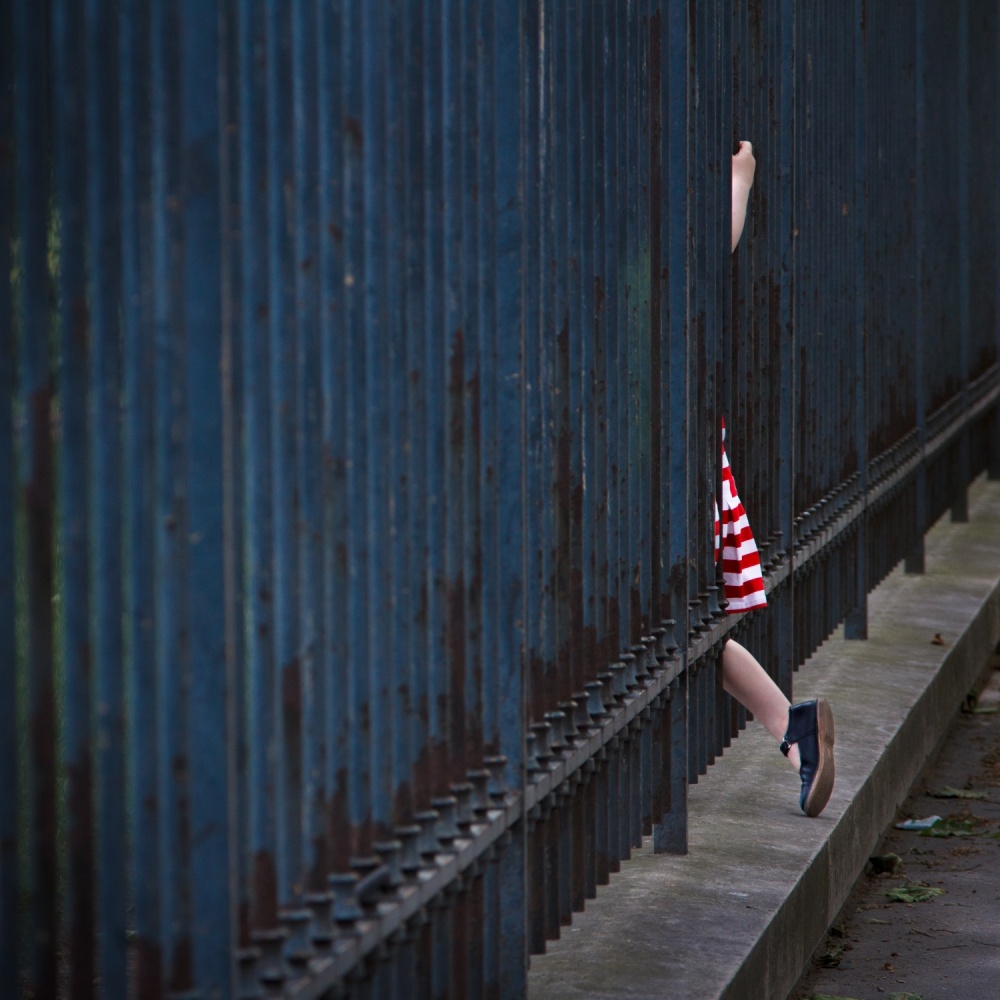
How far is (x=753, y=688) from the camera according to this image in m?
5.46

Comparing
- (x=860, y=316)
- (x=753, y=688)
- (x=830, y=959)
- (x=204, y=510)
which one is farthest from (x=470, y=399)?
(x=860, y=316)

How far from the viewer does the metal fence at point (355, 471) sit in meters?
2.10

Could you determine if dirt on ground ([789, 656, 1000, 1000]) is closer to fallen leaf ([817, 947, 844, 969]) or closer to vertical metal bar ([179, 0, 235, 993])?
fallen leaf ([817, 947, 844, 969])

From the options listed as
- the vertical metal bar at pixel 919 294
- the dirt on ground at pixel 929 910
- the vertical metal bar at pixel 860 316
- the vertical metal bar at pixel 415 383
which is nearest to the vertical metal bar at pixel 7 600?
the vertical metal bar at pixel 415 383

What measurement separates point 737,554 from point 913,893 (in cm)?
127

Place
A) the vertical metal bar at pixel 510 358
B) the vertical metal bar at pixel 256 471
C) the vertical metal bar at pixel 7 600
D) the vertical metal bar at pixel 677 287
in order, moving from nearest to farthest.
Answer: the vertical metal bar at pixel 7 600 → the vertical metal bar at pixel 256 471 → the vertical metal bar at pixel 510 358 → the vertical metal bar at pixel 677 287

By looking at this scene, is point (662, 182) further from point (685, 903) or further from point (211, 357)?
point (211, 357)

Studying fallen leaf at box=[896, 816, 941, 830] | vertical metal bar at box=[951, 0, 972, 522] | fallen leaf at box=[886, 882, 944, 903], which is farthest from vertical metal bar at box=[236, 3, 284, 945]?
vertical metal bar at box=[951, 0, 972, 522]

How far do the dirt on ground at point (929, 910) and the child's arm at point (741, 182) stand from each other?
199 centimetres

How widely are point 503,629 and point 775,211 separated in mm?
3314

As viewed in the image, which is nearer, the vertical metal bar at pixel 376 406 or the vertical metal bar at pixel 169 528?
the vertical metal bar at pixel 169 528

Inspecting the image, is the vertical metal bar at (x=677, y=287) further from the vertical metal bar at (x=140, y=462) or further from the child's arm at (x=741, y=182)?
the vertical metal bar at (x=140, y=462)

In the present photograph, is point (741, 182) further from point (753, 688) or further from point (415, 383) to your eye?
point (415, 383)

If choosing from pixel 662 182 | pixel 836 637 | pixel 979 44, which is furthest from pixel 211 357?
pixel 979 44
